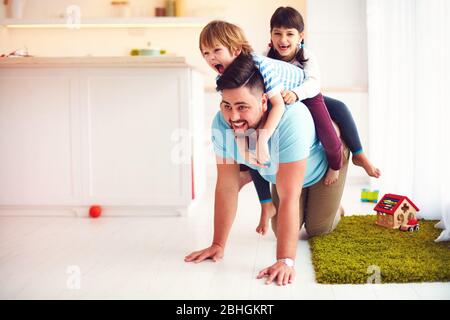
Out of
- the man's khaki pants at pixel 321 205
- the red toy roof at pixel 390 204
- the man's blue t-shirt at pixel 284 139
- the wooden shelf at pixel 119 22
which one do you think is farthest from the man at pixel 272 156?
the wooden shelf at pixel 119 22

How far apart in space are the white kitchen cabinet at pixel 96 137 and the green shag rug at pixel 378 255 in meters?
1.00

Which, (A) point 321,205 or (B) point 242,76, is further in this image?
(A) point 321,205

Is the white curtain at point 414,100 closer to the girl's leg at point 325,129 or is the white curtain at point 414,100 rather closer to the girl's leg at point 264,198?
the girl's leg at point 325,129

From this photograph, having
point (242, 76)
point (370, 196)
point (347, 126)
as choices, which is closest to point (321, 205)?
point (347, 126)

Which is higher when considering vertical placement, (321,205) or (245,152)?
(245,152)

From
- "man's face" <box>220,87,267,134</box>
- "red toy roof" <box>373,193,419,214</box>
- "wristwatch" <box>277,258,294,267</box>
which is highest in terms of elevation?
"man's face" <box>220,87,267,134</box>

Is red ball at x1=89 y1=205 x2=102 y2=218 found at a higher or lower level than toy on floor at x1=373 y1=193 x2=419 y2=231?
lower

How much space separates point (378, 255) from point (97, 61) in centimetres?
174

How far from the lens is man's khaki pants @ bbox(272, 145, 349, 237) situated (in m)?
2.46

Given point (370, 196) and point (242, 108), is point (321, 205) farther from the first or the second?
point (370, 196)

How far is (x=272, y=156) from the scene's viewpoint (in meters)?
2.02

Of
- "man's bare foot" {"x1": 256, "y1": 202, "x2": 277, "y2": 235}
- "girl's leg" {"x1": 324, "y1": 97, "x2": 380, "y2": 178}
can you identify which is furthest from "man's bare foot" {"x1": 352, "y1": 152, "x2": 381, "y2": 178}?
"man's bare foot" {"x1": 256, "y1": 202, "x2": 277, "y2": 235}

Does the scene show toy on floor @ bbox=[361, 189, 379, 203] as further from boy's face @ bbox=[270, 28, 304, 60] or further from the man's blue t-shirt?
boy's face @ bbox=[270, 28, 304, 60]
